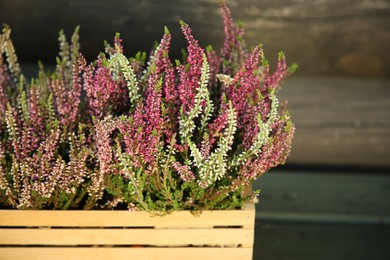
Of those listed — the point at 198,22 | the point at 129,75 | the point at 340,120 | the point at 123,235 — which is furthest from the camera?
the point at 340,120

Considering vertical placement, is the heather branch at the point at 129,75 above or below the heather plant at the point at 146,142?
above

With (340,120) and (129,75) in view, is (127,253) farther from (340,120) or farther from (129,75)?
(340,120)

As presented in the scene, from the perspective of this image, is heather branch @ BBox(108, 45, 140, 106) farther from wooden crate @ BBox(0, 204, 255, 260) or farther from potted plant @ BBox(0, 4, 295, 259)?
wooden crate @ BBox(0, 204, 255, 260)

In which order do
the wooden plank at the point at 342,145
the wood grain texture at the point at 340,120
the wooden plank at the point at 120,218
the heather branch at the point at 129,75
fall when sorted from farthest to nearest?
the wooden plank at the point at 342,145 < the wood grain texture at the point at 340,120 < the wooden plank at the point at 120,218 < the heather branch at the point at 129,75

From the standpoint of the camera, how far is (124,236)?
7.20 ft

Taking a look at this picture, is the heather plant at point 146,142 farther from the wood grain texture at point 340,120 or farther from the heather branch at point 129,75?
the wood grain texture at point 340,120

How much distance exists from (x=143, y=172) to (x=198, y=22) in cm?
186

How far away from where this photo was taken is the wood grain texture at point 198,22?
379 centimetres

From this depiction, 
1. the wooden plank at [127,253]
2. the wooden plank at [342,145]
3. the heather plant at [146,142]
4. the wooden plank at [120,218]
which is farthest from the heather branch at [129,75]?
the wooden plank at [342,145]

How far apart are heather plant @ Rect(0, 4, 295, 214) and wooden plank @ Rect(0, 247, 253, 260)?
0.48ft

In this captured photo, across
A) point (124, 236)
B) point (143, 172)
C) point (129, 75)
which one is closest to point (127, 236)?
point (124, 236)

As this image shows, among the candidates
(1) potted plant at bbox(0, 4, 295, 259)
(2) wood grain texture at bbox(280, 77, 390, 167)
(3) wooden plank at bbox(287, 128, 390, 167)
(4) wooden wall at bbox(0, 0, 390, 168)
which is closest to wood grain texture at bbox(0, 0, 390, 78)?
(4) wooden wall at bbox(0, 0, 390, 168)

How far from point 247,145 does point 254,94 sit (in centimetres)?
32

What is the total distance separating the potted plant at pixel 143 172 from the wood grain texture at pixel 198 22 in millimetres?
1566
